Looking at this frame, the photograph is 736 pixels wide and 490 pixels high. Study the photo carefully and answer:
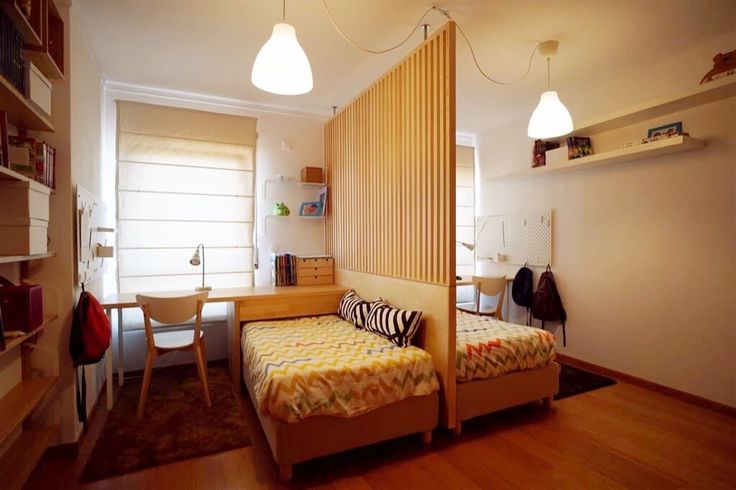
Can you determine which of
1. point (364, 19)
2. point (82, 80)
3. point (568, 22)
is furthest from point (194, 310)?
point (568, 22)

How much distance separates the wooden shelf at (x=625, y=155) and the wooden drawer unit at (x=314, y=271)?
2279 millimetres

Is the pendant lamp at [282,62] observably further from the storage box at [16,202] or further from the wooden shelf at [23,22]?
the storage box at [16,202]

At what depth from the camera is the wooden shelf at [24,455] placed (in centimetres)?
161

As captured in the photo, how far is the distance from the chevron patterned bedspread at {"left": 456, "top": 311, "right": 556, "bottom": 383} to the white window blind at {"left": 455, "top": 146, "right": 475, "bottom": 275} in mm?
2209

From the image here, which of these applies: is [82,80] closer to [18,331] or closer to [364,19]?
[18,331]

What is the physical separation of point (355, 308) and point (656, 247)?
2.52 m

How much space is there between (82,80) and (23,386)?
76.5 inches

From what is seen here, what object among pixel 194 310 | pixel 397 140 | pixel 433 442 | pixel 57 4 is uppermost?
pixel 57 4

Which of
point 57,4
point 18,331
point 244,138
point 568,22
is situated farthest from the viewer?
point 244,138

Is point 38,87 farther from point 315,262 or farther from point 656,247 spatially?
point 656,247

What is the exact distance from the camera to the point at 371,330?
108 inches

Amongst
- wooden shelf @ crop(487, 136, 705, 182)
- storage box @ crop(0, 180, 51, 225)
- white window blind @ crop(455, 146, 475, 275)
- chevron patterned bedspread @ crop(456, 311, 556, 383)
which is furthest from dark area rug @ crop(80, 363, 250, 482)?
Result: wooden shelf @ crop(487, 136, 705, 182)

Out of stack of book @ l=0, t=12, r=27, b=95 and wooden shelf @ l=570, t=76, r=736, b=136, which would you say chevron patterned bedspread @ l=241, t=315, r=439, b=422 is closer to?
stack of book @ l=0, t=12, r=27, b=95

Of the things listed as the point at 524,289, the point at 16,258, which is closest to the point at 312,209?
the point at 524,289
